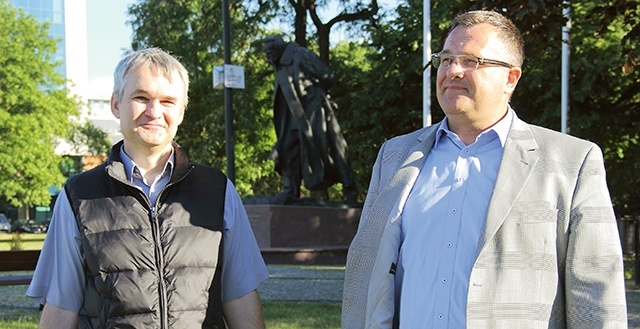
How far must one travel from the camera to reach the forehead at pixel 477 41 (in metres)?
2.94

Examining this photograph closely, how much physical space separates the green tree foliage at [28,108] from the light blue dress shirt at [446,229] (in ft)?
126

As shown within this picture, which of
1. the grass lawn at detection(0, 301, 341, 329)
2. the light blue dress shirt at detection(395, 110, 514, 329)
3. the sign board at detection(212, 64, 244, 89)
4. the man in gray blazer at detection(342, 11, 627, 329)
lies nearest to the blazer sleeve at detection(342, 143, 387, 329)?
the man in gray blazer at detection(342, 11, 627, 329)

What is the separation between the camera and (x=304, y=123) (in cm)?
1597

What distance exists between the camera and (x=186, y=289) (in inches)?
111

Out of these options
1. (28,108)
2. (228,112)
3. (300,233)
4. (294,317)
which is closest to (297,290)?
(294,317)

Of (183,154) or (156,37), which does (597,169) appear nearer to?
(183,154)

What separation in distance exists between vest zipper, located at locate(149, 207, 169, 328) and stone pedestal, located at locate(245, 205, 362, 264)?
12033 millimetres

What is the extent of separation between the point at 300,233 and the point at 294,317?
7.33 metres

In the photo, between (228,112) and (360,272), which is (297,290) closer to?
(228,112)

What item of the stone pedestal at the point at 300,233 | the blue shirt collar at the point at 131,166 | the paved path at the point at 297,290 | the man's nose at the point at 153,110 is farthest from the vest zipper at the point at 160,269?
the stone pedestal at the point at 300,233

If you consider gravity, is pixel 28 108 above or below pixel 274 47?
above

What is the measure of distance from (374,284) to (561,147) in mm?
734

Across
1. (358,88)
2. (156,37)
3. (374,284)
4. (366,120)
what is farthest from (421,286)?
(156,37)

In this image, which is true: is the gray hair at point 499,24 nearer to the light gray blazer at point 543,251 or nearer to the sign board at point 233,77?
the light gray blazer at point 543,251
